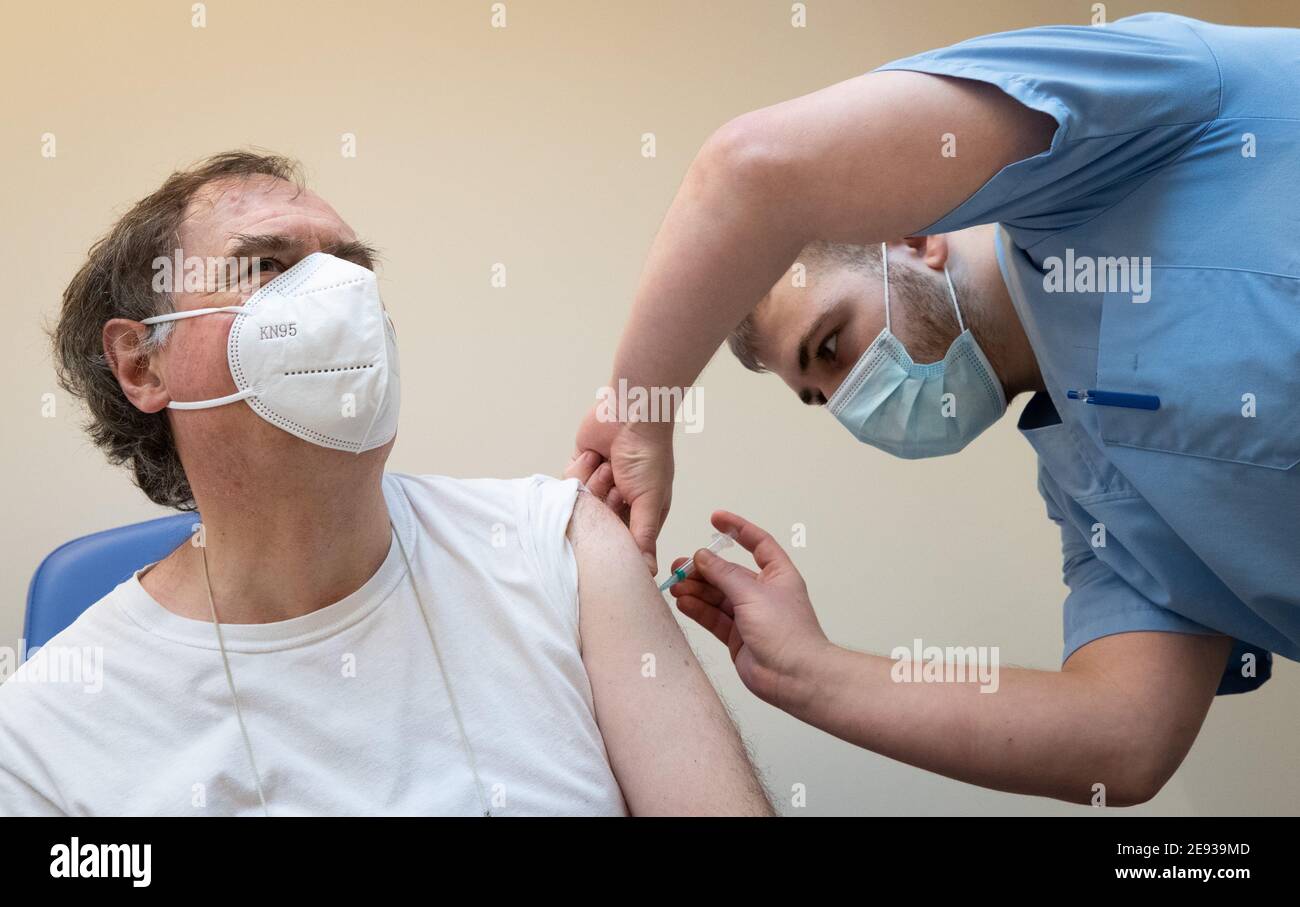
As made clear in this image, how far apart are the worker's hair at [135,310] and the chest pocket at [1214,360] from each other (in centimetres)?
109

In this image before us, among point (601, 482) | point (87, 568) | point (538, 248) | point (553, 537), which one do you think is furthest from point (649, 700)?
point (538, 248)

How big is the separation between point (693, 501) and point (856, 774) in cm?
72

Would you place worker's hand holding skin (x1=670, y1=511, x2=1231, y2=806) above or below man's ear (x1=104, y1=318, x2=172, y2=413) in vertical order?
below

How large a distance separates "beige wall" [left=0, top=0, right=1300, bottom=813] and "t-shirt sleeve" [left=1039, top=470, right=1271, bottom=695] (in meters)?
0.90

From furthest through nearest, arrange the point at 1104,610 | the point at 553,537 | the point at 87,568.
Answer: the point at 87,568
the point at 1104,610
the point at 553,537

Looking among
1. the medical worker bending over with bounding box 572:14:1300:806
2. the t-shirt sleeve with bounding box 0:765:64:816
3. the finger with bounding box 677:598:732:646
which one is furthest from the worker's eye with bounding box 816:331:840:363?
the t-shirt sleeve with bounding box 0:765:64:816

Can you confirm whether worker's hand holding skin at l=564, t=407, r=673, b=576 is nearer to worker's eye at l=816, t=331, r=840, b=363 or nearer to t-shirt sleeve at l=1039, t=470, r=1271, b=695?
worker's eye at l=816, t=331, r=840, b=363

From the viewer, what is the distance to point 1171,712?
4.87 feet

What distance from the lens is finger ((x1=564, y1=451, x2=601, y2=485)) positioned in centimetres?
161

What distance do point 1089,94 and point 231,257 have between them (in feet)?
3.32

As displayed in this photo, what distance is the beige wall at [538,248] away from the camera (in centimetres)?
246

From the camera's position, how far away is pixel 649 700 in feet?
4.38

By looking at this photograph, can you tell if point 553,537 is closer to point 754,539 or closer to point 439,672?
point 439,672

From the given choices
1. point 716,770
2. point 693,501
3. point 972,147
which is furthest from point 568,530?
point 693,501
